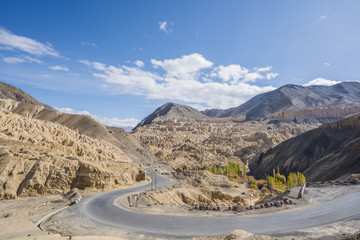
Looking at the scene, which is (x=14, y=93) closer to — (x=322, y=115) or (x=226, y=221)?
(x=226, y=221)

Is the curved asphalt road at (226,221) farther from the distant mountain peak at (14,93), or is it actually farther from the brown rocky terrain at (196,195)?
the distant mountain peak at (14,93)

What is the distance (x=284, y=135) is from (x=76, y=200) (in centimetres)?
12951

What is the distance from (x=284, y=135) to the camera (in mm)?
130375

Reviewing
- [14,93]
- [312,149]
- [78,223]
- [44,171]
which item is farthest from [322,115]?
[14,93]

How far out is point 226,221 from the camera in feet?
52.6

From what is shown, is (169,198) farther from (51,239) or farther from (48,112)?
(48,112)

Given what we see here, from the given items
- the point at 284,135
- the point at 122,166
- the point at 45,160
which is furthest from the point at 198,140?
the point at 45,160

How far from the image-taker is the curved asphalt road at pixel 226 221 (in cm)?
1430

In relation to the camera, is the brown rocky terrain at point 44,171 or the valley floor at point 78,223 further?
the brown rocky terrain at point 44,171

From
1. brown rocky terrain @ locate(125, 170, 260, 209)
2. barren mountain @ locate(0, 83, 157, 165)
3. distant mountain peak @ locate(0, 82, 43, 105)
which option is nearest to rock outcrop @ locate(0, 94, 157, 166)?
barren mountain @ locate(0, 83, 157, 165)

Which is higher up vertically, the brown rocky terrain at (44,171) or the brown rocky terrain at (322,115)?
the brown rocky terrain at (322,115)

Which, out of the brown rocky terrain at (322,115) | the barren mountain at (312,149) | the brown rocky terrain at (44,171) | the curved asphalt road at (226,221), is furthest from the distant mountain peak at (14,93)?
the brown rocky terrain at (322,115)

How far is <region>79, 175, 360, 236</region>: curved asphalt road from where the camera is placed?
14297 millimetres

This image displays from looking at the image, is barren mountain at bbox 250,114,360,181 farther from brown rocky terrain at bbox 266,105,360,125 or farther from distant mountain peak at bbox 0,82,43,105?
distant mountain peak at bbox 0,82,43,105
